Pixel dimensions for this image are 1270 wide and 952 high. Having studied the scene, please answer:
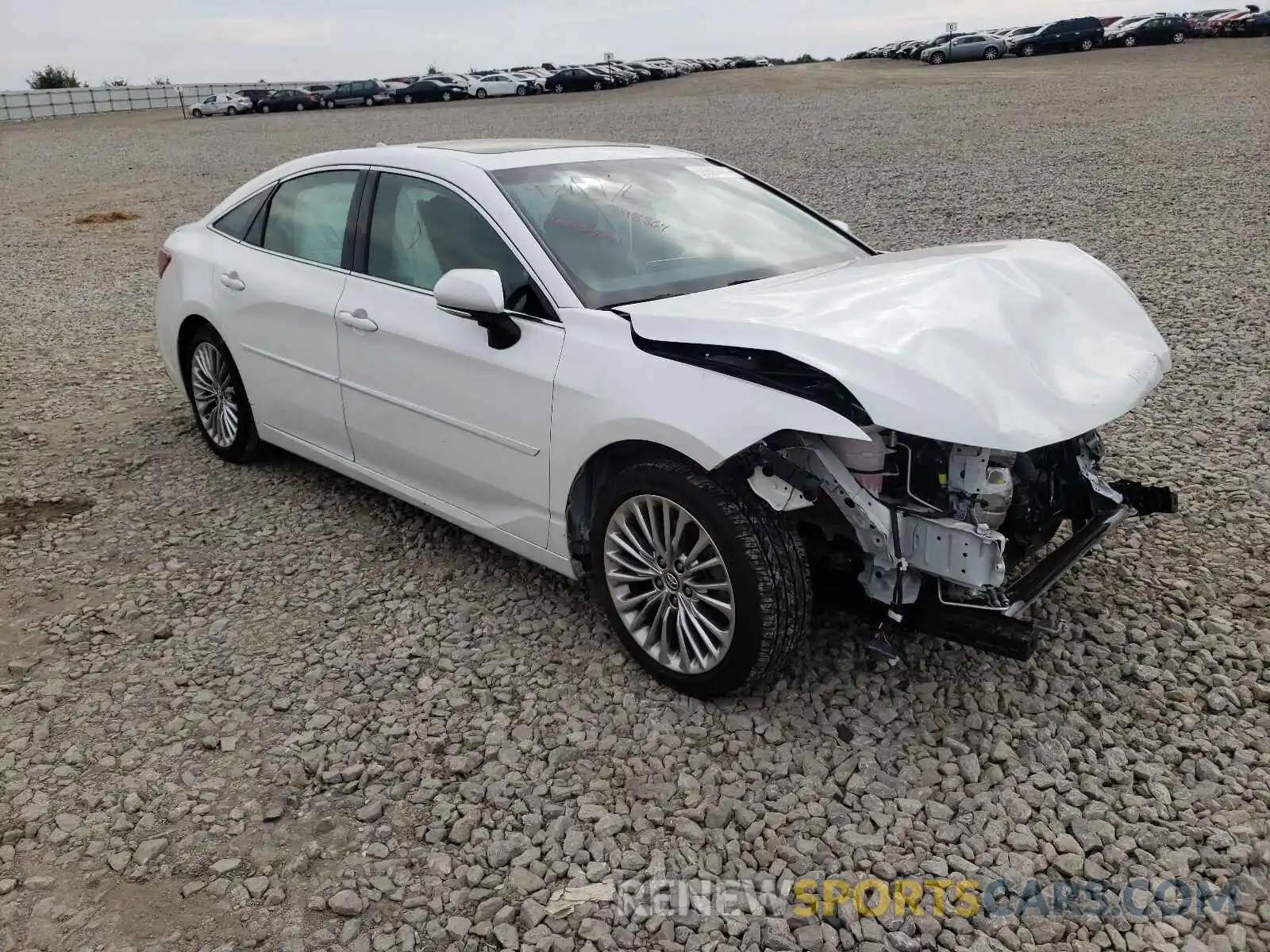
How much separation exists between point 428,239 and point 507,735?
203 centimetres

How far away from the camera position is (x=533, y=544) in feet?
12.2

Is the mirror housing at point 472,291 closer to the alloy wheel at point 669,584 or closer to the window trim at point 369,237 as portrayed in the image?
the window trim at point 369,237

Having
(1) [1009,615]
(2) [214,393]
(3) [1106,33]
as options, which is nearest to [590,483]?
(1) [1009,615]

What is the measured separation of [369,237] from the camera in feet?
14.1

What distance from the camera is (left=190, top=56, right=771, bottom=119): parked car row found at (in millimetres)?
42781

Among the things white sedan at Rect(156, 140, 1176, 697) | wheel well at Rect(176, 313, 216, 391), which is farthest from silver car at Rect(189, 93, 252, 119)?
white sedan at Rect(156, 140, 1176, 697)

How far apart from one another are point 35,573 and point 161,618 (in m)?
0.87

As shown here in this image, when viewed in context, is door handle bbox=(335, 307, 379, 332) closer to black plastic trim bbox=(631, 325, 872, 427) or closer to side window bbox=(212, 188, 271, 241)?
side window bbox=(212, 188, 271, 241)

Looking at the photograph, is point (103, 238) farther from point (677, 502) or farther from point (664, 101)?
point (664, 101)

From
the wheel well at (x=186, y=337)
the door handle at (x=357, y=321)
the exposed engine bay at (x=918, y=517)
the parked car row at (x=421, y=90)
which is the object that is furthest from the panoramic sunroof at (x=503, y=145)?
the parked car row at (x=421, y=90)

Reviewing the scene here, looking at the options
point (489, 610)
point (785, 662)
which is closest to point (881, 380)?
point (785, 662)

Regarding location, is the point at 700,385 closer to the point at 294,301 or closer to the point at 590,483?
the point at 590,483

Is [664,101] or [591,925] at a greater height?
[664,101]

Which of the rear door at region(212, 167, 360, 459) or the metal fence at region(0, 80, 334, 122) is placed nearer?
the rear door at region(212, 167, 360, 459)
